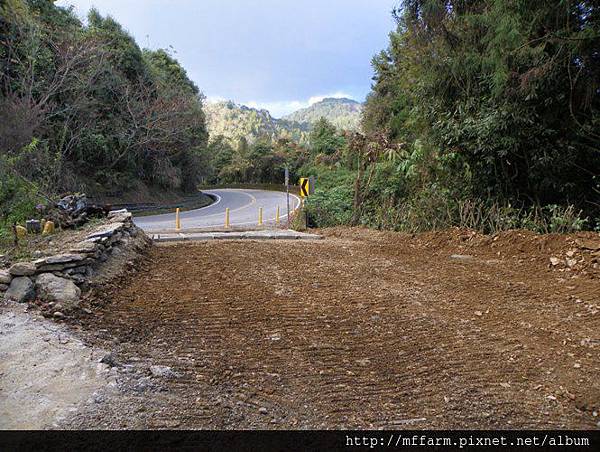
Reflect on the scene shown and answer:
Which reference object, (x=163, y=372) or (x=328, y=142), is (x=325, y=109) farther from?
(x=163, y=372)

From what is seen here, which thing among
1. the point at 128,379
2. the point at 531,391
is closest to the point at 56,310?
the point at 128,379

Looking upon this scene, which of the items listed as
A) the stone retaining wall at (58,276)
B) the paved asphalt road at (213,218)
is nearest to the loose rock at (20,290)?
the stone retaining wall at (58,276)

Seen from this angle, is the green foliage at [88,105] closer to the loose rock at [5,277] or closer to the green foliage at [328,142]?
the loose rock at [5,277]

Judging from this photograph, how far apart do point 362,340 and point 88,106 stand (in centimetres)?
2091

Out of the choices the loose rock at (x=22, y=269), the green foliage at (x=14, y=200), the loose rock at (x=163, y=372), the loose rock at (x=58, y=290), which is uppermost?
the green foliage at (x=14, y=200)

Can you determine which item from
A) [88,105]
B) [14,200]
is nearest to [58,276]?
[14,200]

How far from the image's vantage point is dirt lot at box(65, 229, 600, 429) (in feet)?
7.83

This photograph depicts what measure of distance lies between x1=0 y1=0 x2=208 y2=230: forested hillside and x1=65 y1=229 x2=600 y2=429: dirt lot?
32.6 ft

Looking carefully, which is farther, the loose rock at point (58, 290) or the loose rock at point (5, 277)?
the loose rock at point (5, 277)

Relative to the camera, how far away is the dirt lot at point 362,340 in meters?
2.39

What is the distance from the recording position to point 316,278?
5605mm

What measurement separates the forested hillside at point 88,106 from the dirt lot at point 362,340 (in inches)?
391

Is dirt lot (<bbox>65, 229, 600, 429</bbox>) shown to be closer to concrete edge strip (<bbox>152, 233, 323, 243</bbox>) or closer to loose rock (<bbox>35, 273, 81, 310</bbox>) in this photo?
loose rock (<bbox>35, 273, 81, 310</bbox>)

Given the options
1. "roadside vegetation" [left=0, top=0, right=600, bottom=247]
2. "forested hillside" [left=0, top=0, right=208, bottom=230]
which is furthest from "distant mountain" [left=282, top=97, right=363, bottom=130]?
"roadside vegetation" [left=0, top=0, right=600, bottom=247]
